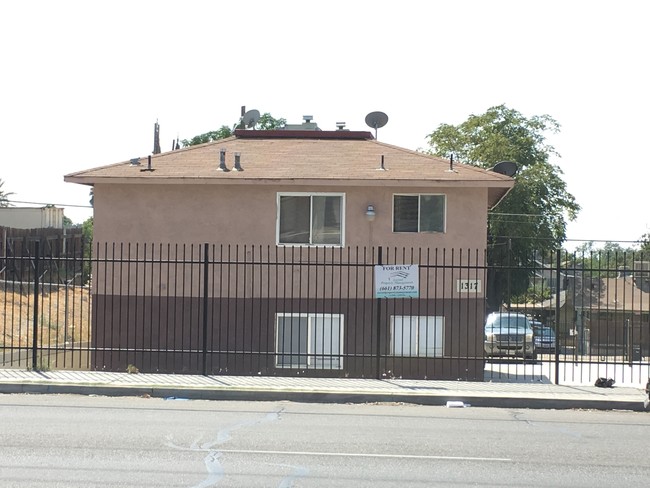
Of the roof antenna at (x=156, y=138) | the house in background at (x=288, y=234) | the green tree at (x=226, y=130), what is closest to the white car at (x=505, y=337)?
the house in background at (x=288, y=234)

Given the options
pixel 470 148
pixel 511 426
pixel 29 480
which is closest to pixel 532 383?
pixel 511 426

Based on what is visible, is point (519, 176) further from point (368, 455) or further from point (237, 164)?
point (368, 455)

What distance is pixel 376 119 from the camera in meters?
23.3

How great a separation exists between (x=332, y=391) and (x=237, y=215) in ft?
22.5

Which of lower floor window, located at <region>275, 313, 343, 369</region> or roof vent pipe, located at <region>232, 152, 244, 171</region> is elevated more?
roof vent pipe, located at <region>232, 152, 244, 171</region>

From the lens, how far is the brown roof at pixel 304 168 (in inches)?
730

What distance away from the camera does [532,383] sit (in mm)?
14930

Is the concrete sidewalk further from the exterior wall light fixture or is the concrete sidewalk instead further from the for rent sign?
the exterior wall light fixture

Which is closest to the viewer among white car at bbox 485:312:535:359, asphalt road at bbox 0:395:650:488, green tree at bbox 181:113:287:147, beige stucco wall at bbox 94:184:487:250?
asphalt road at bbox 0:395:650:488

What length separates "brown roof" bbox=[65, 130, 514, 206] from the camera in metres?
18.5

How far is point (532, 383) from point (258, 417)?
5.60 m

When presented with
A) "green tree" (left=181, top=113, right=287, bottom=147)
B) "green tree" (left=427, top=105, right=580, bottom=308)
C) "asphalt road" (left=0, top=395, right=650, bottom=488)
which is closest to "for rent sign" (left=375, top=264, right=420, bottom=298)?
"asphalt road" (left=0, top=395, right=650, bottom=488)

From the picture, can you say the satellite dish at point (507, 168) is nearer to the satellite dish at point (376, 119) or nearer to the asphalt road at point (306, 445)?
the satellite dish at point (376, 119)

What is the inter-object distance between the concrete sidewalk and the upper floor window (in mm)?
5652
